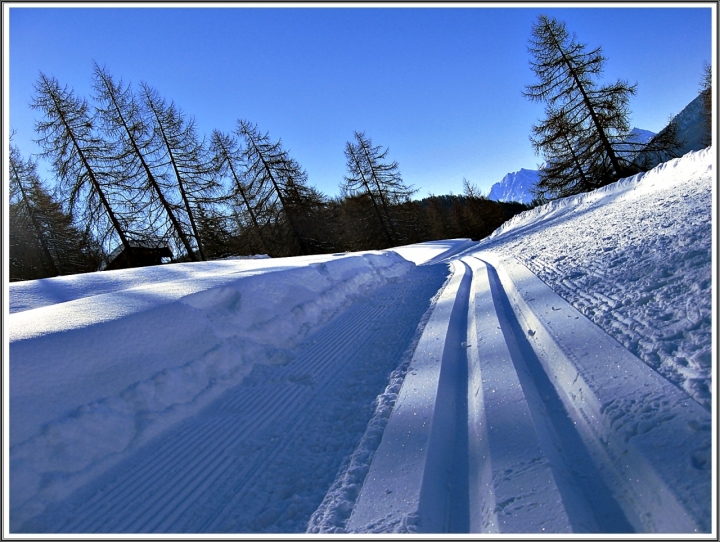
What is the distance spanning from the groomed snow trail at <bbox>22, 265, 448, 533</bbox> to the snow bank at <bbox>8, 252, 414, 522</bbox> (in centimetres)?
20

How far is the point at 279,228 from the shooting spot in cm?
2589

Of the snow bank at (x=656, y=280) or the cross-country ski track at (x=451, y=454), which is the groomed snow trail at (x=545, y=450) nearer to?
the cross-country ski track at (x=451, y=454)

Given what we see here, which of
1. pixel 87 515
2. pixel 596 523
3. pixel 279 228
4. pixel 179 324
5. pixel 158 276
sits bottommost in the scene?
pixel 596 523

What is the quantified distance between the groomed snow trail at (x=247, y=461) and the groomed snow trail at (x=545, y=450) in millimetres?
372

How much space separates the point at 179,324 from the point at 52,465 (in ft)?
7.49

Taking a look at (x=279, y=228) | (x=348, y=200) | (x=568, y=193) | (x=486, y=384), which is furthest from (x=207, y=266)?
(x=348, y=200)

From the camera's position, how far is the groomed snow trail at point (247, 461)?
2299 mm

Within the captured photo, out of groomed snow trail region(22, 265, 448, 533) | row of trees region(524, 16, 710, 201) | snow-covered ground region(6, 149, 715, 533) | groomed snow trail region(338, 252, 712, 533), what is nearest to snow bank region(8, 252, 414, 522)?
snow-covered ground region(6, 149, 715, 533)

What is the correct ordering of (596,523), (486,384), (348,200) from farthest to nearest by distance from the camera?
(348,200), (486,384), (596,523)

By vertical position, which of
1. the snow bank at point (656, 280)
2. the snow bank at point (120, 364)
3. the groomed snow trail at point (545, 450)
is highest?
the snow bank at point (120, 364)

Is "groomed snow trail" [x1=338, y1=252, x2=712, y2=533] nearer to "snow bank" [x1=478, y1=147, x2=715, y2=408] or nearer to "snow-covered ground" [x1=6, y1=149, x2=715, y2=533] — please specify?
"snow-covered ground" [x1=6, y1=149, x2=715, y2=533]

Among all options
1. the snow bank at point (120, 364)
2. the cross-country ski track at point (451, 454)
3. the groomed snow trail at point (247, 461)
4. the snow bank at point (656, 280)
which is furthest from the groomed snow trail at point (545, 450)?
the snow bank at point (120, 364)

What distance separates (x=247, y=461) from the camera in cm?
279

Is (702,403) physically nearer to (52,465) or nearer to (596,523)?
(596,523)
